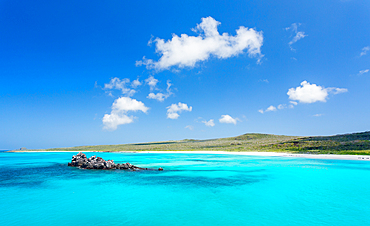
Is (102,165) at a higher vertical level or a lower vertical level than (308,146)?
higher

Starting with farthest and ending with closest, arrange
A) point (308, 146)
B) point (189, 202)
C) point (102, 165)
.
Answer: point (308, 146), point (102, 165), point (189, 202)

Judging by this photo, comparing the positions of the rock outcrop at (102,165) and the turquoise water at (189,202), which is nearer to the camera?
the turquoise water at (189,202)

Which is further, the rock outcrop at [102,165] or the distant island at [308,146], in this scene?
the distant island at [308,146]

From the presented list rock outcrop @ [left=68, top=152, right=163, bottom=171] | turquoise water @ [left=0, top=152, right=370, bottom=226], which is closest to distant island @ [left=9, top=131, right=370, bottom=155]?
turquoise water @ [left=0, top=152, right=370, bottom=226]

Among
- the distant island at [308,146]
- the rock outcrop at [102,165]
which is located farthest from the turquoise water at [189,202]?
the distant island at [308,146]

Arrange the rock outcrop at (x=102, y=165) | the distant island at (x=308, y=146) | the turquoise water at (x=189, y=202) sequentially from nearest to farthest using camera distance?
the turquoise water at (x=189, y=202)
the rock outcrop at (x=102, y=165)
the distant island at (x=308, y=146)

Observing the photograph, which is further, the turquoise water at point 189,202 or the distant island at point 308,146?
the distant island at point 308,146

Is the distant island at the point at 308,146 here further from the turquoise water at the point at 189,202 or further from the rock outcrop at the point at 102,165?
the rock outcrop at the point at 102,165

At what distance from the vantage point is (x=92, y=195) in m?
17.3

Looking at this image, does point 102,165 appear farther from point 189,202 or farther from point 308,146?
point 308,146

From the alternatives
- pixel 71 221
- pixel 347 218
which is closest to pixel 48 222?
pixel 71 221

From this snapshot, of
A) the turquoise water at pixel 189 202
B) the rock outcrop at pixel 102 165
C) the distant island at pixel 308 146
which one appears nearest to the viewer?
the turquoise water at pixel 189 202

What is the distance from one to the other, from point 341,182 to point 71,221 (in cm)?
2594

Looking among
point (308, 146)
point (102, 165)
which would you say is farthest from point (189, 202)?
point (308, 146)
